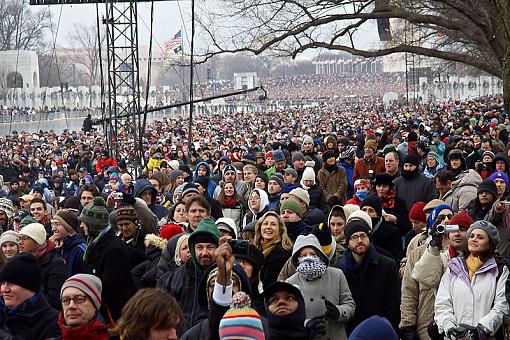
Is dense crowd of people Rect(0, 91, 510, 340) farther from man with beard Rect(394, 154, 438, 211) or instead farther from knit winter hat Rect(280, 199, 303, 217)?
man with beard Rect(394, 154, 438, 211)

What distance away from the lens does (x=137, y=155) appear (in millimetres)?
25031

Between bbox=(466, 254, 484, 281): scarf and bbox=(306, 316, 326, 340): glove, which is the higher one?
bbox=(466, 254, 484, 281): scarf

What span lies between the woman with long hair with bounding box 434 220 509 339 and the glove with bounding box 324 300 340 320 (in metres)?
0.66

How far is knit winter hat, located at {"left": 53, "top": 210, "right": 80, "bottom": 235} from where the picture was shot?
9.22 meters

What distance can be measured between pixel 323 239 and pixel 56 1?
27.4 metres

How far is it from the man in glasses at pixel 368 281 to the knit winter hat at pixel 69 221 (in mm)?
2606

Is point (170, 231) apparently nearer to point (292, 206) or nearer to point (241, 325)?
point (292, 206)

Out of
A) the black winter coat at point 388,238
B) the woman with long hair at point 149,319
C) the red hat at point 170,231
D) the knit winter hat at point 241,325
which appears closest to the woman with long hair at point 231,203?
the black winter coat at point 388,238

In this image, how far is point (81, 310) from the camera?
19.4 ft

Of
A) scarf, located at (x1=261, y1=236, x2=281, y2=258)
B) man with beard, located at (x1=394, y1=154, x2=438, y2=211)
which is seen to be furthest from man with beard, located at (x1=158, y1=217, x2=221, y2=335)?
man with beard, located at (x1=394, y1=154, x2=438, y2=211)

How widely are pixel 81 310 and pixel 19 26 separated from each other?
116 m

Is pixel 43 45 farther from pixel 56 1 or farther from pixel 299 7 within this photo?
pixel 299 7

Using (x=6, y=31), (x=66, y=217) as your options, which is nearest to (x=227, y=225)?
(x=66, y=217)

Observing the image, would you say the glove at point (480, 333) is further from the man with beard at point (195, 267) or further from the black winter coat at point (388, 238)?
the black winter coat at point (388, 238)
